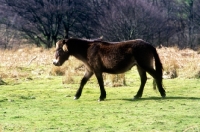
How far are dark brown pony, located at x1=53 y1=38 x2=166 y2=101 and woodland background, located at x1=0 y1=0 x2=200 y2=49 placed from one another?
35.0m

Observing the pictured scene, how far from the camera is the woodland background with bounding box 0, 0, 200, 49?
49.9m

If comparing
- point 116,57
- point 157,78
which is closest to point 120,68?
point 116,57

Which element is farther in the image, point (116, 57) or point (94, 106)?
point (116, 57)

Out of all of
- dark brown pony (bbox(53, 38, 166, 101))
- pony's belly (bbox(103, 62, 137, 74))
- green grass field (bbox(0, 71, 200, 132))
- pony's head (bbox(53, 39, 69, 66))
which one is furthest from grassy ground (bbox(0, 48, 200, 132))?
pony's head (bbox(53, 39, 69, 66))

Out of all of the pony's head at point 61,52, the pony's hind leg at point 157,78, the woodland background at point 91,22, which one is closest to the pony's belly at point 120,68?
the pony's hind leg at point 157,78

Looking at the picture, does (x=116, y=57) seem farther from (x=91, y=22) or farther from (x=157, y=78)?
(x=91, y=22)

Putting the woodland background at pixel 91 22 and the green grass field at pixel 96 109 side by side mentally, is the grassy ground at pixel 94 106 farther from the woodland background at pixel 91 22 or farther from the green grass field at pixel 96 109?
the woodland background at pixel 91 22

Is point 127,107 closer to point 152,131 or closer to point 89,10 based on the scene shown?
point 152,131

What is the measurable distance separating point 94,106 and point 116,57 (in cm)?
201

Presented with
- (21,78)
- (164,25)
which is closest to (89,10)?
(164,25)

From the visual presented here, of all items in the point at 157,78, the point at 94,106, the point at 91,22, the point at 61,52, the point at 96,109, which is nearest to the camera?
the point at 96,109

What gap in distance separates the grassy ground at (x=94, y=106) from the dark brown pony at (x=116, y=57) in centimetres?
62

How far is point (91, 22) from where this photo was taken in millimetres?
54719

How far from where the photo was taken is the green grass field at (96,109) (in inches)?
318
